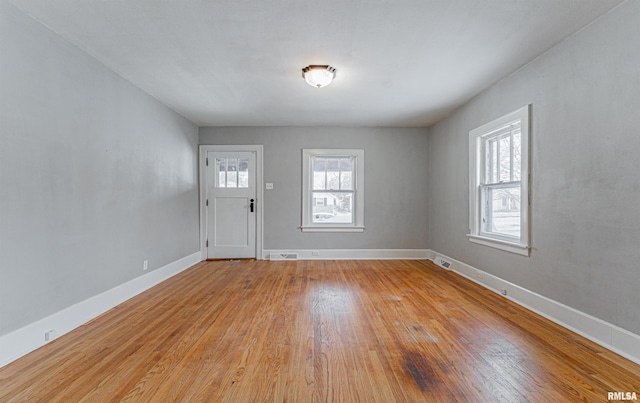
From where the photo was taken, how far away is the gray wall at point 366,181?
219 inches

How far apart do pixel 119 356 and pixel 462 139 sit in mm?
4694

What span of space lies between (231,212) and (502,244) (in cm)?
432

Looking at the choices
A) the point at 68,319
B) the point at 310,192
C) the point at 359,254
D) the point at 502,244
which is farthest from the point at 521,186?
the point at 68,319

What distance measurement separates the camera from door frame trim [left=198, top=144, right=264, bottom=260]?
549 centimetres

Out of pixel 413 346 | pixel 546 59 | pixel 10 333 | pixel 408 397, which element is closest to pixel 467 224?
pixel 546 59

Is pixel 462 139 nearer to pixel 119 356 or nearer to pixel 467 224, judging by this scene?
pixel 467 224

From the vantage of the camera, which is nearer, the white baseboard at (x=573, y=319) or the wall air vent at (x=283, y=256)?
the white baseboard at (x=573, y=319)

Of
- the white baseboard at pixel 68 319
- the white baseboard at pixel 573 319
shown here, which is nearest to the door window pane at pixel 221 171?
the white baseboard at pixel 68 319

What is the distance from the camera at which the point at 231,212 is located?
18.2 ft

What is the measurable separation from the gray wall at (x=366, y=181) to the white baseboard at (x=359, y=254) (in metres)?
0.08

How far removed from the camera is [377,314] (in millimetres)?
2861

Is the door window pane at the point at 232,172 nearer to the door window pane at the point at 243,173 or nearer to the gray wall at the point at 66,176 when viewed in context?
the door window pane at the point at 243,173

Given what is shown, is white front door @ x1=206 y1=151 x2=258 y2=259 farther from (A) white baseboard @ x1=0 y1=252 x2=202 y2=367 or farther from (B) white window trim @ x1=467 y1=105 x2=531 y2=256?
(B) white window trim @ x1=467 y1=105 x2=531 y2=256

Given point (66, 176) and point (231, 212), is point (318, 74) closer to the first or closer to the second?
point (66, 176)
